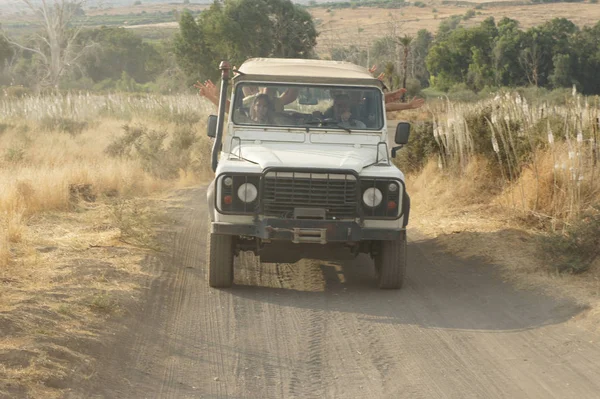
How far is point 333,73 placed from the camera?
9.51 meters

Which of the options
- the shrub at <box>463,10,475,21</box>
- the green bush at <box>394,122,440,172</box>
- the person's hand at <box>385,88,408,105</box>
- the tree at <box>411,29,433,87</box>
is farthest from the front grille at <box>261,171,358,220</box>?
the shrub at <box>463,10,475,21</box>

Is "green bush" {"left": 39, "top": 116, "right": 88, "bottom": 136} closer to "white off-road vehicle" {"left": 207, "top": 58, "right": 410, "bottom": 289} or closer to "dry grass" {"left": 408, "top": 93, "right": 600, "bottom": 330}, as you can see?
"dry grass" {"left": 408, "top": 93, "right": 600, "bottom": 330}

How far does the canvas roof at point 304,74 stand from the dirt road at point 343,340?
2.02 meters

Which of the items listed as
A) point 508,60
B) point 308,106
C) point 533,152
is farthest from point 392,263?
point 508,60

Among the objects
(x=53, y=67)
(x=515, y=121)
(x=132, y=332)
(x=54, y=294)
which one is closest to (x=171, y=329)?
(x=132, y=332)

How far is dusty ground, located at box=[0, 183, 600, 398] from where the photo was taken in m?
5.86

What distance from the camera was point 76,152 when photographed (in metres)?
19.2

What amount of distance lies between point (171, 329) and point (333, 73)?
12.0ft

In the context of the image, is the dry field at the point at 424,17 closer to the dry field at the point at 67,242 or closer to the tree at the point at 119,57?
the tree at the point at 119,57

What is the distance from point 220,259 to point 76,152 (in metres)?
11.7

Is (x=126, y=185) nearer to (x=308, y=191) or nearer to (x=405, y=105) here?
(x=405, y=105)

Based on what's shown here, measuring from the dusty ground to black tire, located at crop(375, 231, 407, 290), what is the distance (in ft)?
0.47

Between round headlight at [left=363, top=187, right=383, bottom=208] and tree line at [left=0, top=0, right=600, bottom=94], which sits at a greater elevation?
round headlight at [left=363, top=187, right=383, bottom=208]

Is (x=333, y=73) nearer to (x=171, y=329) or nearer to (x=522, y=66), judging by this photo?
(x=171, y=329)
